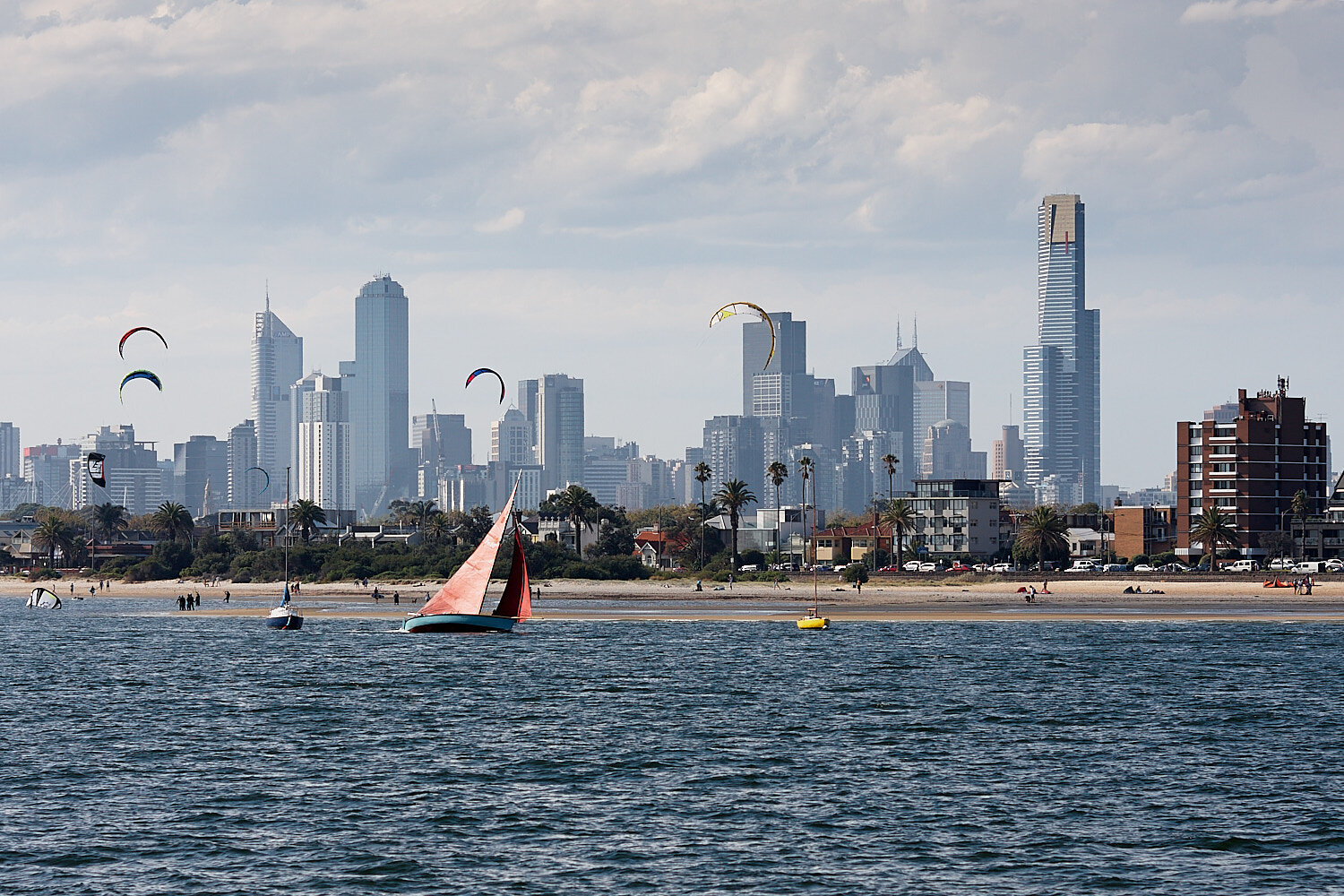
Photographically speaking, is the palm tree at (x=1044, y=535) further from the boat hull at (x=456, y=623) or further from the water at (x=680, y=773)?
the boat hull at (x=456, y=623)

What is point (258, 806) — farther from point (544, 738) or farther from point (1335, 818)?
point (1335, 818)

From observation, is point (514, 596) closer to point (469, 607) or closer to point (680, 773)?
point (469, 607)

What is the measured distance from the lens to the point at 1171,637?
101 metres

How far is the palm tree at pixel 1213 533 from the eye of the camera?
7436 inches

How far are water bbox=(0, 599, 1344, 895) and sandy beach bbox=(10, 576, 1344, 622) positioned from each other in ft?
113

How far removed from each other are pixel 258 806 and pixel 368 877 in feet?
32.4

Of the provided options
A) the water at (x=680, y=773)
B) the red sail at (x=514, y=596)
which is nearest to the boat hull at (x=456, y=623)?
the red sail at (x=514, y=596)

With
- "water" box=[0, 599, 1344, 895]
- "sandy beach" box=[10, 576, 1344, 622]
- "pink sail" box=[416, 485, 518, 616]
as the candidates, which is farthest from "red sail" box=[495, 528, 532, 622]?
"sandy beach" box=[10, 576, 1344, 622]

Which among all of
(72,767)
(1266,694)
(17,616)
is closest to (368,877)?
(72,767)

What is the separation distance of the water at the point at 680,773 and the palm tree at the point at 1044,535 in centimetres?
9317

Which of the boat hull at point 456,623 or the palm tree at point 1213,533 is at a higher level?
the palm tree at point 1213,533

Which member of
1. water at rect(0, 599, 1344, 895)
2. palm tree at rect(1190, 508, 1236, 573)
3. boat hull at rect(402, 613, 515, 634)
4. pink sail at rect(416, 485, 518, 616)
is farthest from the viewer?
palm tree at rect(1190, 508, 1236, 573)

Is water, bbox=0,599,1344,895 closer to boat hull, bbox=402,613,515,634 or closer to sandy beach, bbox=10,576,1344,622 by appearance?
boat hull, bbox=402,613,515,634

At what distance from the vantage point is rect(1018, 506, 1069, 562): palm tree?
185 meters
